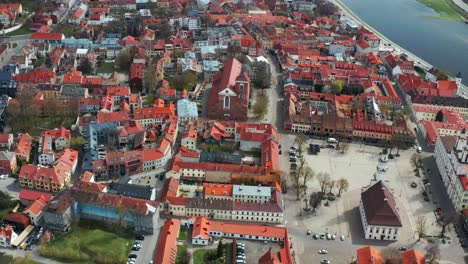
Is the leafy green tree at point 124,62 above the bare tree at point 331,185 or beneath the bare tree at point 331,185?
above

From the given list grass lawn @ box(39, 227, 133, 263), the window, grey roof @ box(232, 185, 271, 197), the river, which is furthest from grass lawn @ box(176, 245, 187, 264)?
the river

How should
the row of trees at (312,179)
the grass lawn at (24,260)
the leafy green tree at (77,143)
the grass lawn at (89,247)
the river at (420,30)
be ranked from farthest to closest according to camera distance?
the river at (420,30), the leafy green tree at (77,143), the row of trees at (312,179), the grass lawn at (89,247), the grass lawn at (24,260)

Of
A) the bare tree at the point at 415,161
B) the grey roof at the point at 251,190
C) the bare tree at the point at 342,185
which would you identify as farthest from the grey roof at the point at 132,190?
the bare tree at the point at 415,161

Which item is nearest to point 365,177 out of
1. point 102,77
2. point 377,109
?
point 377,109

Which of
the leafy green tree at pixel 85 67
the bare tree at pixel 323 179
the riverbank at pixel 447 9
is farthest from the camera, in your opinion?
the riverbank at pixel 447 9

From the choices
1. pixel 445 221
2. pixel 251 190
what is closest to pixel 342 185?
pixel 251 190

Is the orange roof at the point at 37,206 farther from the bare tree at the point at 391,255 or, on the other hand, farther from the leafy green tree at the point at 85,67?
the leafy green tree at the point at 85,67

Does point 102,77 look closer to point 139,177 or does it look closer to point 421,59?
point 139,177
